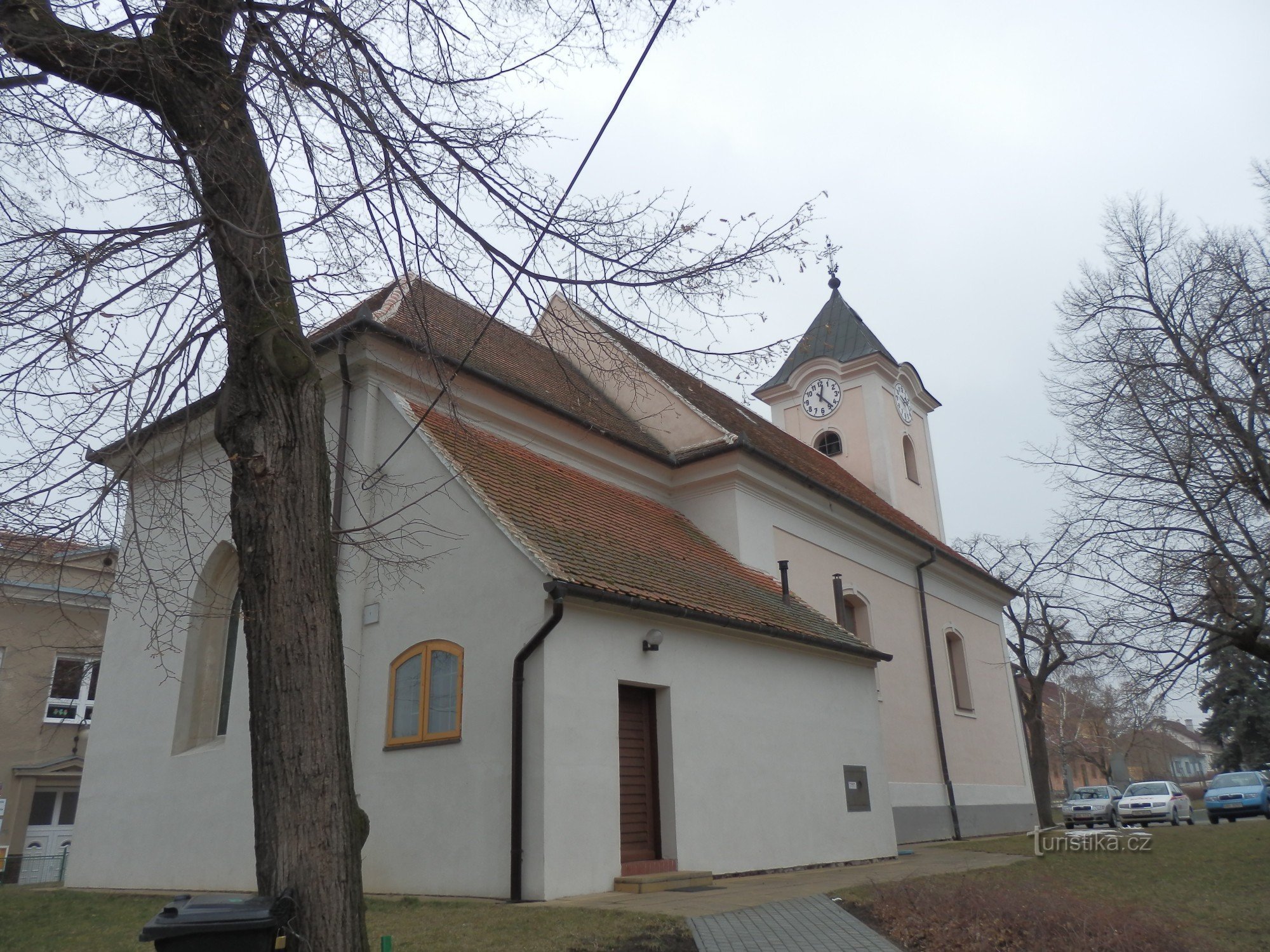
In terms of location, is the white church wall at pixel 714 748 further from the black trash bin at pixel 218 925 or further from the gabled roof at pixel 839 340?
the gabled roof at pixel 839 340

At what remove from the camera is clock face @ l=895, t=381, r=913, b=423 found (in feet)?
88.3

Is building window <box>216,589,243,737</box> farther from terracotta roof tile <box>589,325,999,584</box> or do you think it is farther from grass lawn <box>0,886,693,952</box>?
terracotta roof tile <box>589,325,999,584</box>

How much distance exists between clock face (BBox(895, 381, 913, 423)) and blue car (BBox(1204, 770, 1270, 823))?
47.7ft

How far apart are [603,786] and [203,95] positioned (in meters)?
7.04

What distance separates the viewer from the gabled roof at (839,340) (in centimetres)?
2649

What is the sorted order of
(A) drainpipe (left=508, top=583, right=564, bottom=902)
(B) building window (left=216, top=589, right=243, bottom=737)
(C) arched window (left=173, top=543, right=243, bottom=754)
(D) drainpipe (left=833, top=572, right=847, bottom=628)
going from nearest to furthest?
(A) drainpipe (left=508, top=583, right=564, bottom=902) → (C) arched window (left=173, top=543, right=243, bottom=754) → (B) building window (left=216, top=589, right=243, bottom=737) → (D) drainpipe (left=833, top=572, right=847, bottom=628)

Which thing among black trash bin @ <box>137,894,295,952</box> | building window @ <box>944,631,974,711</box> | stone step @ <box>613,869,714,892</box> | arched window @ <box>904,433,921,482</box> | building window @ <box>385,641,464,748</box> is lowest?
stone step @ <box>613,869,714,892</box>

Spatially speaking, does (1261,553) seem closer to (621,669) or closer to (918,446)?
(621,669)

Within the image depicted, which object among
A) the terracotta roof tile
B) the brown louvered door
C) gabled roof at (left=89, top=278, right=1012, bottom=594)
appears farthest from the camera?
the terracotta roof tile

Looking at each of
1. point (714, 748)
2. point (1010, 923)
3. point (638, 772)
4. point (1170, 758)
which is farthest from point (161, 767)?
point (1170, 758)

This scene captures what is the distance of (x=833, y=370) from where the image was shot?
26.4m

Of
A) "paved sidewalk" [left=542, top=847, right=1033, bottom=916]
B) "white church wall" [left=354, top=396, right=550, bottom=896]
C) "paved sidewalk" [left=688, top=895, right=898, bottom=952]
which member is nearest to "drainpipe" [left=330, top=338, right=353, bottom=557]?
"white church wall" [left=354, top=396, right=550, bottom=896]

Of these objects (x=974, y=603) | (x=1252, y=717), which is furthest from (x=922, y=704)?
(x=1252, y=717)

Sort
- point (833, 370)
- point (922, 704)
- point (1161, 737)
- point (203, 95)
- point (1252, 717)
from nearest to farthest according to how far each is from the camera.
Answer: point (203, 95)
point (922, 704)
point (833, 370)
point (1252, 717)
point (1161, 737)
